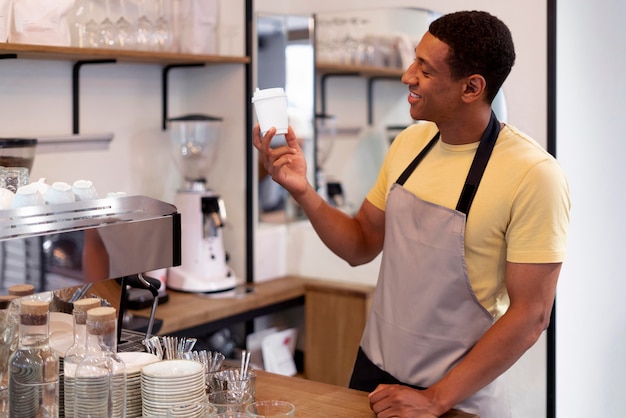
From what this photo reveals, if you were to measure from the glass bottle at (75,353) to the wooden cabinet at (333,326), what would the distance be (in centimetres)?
195

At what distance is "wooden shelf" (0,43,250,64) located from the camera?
8.57ft

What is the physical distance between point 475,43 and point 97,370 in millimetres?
1137

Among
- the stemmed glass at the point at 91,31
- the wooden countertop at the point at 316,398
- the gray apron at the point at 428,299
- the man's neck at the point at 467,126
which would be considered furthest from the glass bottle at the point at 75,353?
the stemmed glass at the point at 91,31

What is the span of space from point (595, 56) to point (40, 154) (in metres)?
2.03

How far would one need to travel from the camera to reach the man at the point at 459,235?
6.31ft

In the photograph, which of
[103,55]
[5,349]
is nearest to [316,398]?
[5,349]

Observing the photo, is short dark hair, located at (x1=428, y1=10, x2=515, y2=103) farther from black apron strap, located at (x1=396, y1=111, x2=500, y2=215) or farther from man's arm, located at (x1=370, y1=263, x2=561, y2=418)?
man's arm, located at (x1=370, y1=263, x2=561, y2=418)

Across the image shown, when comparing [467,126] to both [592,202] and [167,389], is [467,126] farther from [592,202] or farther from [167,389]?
[592,202]

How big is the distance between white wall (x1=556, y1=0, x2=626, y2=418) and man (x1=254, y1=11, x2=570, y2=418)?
1003 mm

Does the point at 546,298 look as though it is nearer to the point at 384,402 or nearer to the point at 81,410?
the point at 384,402

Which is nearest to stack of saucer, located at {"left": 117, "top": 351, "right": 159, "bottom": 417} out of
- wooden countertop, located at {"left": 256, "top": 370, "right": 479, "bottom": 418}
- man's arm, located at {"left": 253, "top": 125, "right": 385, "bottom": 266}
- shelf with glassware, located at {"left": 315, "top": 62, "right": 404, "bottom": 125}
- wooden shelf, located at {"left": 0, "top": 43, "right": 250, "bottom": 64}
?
wooden countertop, located at {"left": 256, "top": 370, "right": 479, "bottom": 418}

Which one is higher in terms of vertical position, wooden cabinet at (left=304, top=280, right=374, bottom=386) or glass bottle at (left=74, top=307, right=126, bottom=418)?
glass bottle at (left=74, top=307, right=126, bottom=418)

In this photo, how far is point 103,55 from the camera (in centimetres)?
286

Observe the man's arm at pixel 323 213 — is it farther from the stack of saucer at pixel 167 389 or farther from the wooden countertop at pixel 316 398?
the stack of saucer at pixel 167 389
